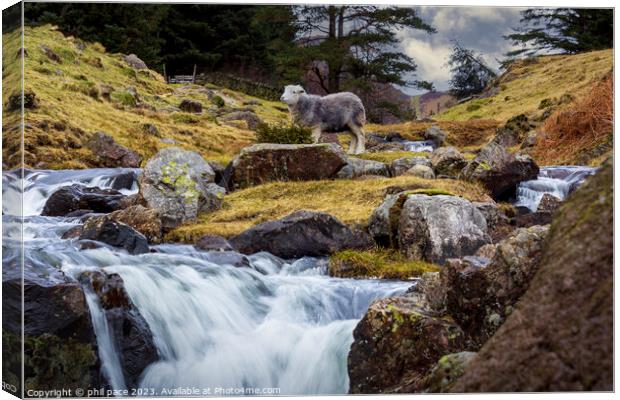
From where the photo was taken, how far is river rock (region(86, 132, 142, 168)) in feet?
24.3

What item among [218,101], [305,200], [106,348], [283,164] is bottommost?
[106,348]

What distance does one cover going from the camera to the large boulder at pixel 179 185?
7.85 metres

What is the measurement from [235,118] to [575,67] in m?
3.88

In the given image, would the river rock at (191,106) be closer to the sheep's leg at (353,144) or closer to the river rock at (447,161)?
the sheep's leg at (353,144)

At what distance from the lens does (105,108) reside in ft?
25.4

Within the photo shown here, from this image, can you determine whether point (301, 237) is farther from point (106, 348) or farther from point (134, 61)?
point (134, 61)

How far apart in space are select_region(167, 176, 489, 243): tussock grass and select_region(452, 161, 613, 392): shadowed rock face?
3571 millimetres

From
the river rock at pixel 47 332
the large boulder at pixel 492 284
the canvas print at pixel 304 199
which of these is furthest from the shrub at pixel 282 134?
the large boulder at pixel 492 284

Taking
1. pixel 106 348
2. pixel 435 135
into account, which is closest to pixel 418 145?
pixel 435 135

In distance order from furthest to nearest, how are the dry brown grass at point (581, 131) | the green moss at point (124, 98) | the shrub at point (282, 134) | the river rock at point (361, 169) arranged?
the river rock at point (361, 169) < the shrub at point (282, 134) < the green moss at point (124, 98) < the dry brown grass at point (581, 131)

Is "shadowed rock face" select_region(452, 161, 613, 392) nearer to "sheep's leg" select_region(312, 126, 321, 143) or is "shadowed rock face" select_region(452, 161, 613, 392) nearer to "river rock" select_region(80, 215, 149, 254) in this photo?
"river rock" select_region(80, 215, 149, 254)

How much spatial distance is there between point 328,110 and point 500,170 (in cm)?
231

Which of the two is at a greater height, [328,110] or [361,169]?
[328,110]

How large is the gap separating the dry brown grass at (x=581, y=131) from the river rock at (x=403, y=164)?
1.44 meters
